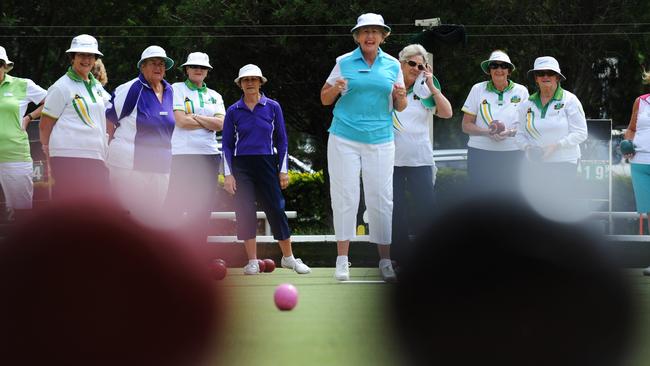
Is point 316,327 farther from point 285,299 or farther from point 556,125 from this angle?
point 556,125

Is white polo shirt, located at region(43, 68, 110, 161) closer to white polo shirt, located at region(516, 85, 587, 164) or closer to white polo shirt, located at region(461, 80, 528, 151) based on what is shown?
white polo shirt, located at region(461, 80, 528, 151)

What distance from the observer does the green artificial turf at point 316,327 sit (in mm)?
5246

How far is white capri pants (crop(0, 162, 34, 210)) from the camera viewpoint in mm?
10109

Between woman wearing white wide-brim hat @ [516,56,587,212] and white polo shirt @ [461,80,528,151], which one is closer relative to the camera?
woman wearing white wide-brim hat @ [516,56,587,212]

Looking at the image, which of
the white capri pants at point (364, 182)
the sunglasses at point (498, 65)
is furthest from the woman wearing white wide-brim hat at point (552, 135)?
the white capri pants at point (364, 182)

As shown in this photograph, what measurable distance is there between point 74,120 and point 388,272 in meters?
2.58

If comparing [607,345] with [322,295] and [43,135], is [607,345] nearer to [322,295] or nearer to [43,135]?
[322,295]

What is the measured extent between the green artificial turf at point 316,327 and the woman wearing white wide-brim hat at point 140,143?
3.36 ft

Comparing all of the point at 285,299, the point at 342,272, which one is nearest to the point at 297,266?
the point at 342,272

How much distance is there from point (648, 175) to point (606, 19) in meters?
16.3

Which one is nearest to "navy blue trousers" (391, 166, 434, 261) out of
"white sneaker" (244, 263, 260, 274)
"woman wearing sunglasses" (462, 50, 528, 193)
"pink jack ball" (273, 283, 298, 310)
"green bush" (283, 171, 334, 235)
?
"woman wearing sunglasses" (462, 50, 528, 193)

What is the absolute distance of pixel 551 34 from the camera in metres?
25.8

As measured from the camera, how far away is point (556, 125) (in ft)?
32.6

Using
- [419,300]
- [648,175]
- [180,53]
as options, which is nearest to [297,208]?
[180,53]
